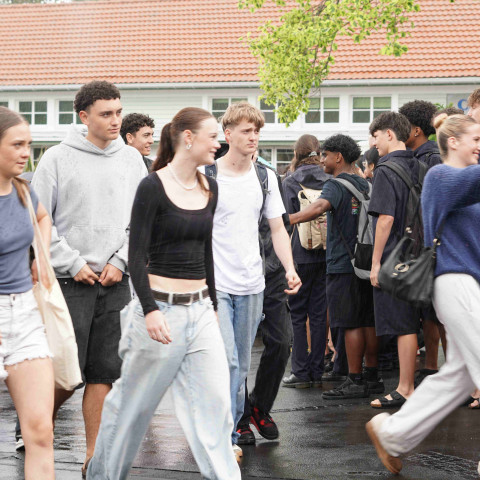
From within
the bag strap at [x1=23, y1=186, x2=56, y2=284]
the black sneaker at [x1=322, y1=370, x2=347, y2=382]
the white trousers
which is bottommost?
the black sneaker at [x1=322, y1=370, x2=347, y2=382]

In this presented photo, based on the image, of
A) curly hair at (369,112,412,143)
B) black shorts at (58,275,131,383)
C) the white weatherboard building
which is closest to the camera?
black shorts at (58,275,131,383)

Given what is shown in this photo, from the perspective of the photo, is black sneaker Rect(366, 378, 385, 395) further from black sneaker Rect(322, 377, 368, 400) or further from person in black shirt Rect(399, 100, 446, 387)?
person in black shirt Rect(399, 100, 446, 387)

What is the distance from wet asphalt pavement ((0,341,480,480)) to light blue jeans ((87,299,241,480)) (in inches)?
42.1

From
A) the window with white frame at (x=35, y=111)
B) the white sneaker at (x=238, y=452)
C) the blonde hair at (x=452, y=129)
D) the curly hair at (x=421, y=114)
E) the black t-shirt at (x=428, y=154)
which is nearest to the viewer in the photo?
the blonde hair at (x=452, y=129)

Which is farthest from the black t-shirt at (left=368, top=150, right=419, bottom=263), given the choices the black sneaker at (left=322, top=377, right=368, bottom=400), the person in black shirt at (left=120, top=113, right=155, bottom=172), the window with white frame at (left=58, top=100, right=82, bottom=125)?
the window with white frame at (left=58, top=100, right=82, bottom=125)

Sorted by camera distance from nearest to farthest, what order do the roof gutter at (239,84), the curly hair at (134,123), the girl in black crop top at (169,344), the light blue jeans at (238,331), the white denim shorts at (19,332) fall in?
the white denim shorts at (19,332), the girl in black crop top at (169,344), the light blue jeans at (238,331), the curly hair at (134,123), the roof gutter at (239,84)

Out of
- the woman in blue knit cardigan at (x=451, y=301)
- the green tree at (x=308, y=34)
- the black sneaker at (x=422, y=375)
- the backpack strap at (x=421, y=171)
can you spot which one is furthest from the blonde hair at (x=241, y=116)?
the green tree at (x=308, y=34)

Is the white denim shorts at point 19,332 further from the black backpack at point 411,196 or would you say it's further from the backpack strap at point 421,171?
the backpack strap at point 421,171

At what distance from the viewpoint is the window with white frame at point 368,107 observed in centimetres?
3338

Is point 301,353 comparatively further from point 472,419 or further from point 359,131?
point 359,131

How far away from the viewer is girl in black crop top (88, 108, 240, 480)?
4.77 metres

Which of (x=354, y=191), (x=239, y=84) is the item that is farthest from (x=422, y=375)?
(x=239, y=84)

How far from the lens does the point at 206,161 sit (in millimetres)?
5160

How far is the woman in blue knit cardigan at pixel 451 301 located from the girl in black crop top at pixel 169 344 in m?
1.15
